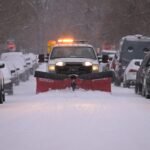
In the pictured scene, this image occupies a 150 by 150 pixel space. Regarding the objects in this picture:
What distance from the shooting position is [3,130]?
9734 millimetres

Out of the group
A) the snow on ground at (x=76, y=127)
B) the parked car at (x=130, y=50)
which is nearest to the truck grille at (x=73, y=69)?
the snow on ground at (x=76, y=127)

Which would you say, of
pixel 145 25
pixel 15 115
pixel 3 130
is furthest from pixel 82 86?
pixel 145 25

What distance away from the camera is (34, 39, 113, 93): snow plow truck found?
1820cm

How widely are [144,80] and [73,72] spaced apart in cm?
211

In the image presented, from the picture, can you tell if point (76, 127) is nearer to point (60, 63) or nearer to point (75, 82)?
point (75, 82)

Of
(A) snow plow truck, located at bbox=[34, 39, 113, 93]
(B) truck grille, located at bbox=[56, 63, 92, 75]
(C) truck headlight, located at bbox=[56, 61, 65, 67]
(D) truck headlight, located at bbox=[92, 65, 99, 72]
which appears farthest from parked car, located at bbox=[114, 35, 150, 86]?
(C) truck headlight, located at bbox=[56, 61, 65, 67]

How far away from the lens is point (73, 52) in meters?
19.9

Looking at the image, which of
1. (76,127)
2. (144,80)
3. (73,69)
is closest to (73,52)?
(73,69)

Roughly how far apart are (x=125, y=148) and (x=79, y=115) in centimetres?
336

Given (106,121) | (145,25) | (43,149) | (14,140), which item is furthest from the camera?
(145,25)

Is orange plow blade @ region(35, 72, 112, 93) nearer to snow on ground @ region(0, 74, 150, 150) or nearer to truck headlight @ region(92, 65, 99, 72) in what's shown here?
truck headlight @ region(92, 65, 99, 72)

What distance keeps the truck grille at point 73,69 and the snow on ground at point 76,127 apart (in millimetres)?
5258

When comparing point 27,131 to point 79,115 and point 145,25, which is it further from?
point 145,25

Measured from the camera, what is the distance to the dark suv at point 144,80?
1820 cm
